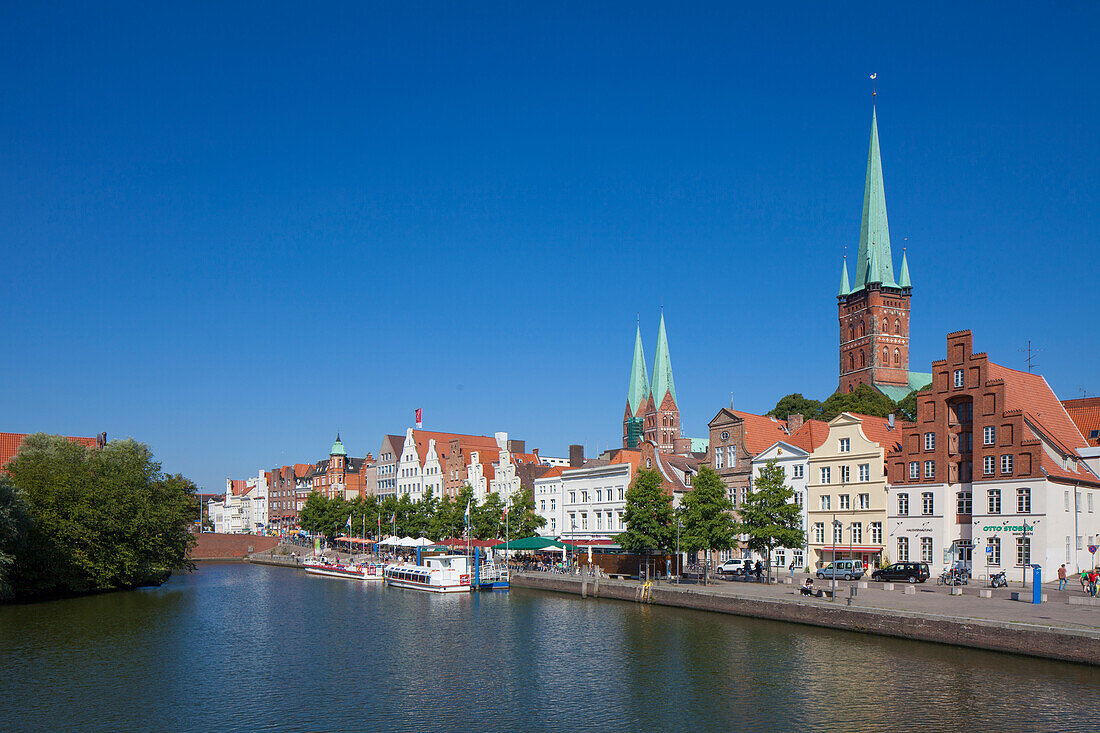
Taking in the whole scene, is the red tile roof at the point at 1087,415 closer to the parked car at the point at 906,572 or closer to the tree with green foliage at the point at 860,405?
the parked car at the point at 906,572

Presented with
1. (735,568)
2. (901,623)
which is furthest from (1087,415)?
(901,623)

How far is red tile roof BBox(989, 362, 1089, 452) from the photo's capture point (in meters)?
65.7

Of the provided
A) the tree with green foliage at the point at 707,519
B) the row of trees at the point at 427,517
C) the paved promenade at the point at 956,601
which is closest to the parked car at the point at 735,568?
the tree with green foliage at the point at 707,519

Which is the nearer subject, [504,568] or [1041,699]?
[1041,699]

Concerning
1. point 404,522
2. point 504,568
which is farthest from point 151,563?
point 404,522

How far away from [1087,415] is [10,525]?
76.9 meters

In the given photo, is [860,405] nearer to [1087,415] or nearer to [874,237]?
[1087,415]

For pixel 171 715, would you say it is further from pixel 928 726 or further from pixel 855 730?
pixel 928 726

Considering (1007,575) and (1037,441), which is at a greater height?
(1037,441)

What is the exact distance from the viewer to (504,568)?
8325 centimetres

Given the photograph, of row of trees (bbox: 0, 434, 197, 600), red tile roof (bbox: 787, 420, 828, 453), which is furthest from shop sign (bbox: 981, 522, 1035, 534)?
row of trees (bbox: 0, 434, 197, 600)

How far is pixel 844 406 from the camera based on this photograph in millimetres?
115375

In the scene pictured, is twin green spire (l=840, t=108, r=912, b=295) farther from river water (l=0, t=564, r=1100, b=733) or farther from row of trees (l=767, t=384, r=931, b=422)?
river water (l=0, t=564, r=1100, b=733)

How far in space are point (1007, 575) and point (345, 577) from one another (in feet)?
203
